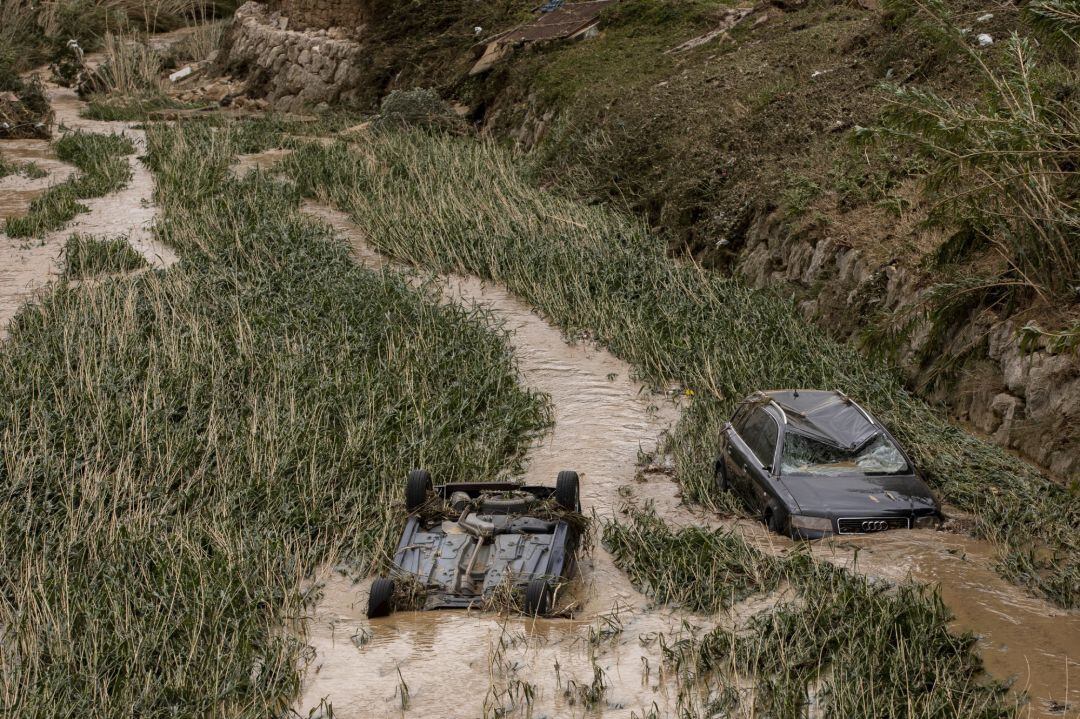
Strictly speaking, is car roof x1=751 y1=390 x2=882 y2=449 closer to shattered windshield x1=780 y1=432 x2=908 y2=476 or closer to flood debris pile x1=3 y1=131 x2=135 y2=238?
shattered windshield x1=780 y1=432 x2=908 y2=476

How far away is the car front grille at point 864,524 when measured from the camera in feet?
32.4

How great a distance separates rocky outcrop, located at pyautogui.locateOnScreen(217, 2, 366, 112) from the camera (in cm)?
3278

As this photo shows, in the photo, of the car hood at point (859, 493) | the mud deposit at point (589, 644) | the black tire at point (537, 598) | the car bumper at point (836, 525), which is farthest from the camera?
the car hood at point (859, 493)

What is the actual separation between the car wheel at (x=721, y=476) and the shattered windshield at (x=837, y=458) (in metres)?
0.91

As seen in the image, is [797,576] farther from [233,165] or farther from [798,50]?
[233,165]

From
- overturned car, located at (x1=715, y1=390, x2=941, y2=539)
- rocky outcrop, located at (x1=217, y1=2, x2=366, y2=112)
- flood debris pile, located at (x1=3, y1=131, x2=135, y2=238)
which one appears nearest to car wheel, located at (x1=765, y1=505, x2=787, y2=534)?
overturned car, located at (x1=715, y1=390, x2=941, y2=539)

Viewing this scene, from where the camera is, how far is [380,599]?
886 centimetres

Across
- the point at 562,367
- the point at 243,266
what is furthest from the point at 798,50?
the point at 243,266

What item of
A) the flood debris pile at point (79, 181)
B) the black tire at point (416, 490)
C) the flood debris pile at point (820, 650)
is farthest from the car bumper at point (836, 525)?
the flood debris pile at point (79, 181)

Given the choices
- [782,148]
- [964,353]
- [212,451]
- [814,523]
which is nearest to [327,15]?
[782,148]

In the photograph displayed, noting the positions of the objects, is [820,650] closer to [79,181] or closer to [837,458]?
[837,458]

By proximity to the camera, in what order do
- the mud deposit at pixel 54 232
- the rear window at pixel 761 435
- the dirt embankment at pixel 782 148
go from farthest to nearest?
the mud deposit at pixel 54 232 → the dirt embankment at pixel 782 148 → the rear window at pixel 761 435

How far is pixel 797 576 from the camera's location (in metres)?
8.75

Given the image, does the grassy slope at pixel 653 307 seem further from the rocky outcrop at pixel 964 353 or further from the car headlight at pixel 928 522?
the rocky outcrop at pixel 964 353
